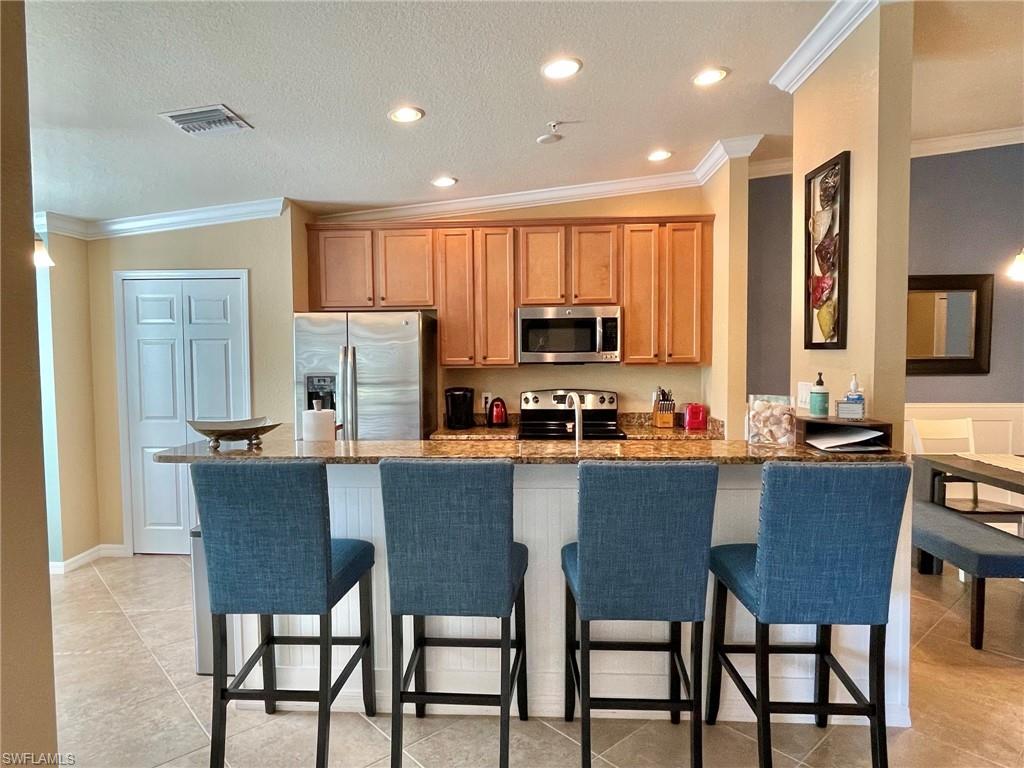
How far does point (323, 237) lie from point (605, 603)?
339 centimetres

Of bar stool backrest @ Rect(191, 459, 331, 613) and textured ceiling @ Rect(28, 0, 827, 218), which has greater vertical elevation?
textured ceiling @ Rect(28, 0, 827, 218)

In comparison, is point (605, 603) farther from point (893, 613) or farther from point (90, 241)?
point (90, 241)

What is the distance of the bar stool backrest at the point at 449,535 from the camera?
63.2 inches

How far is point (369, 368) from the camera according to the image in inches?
139

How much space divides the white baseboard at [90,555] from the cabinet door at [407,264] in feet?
9.22

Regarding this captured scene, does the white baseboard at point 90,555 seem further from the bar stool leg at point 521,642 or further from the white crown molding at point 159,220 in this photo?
the bar stool leg at point 521,642

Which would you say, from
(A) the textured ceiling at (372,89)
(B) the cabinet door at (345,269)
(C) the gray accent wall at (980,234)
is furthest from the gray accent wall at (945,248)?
(B) the cabinet door at (345,269)

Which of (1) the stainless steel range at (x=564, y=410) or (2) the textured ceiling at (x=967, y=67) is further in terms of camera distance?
(1) the stainless steel range at (x=564, y=410)

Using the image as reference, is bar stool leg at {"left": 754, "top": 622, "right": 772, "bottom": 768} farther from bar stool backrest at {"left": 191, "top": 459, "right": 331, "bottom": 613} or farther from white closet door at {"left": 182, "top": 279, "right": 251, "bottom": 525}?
white closet door at {"left": 182, "top": 279, "right": 251, "bottom": 525}

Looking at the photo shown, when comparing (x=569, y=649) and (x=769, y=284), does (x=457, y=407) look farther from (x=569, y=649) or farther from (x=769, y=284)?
(x=769, y=284)

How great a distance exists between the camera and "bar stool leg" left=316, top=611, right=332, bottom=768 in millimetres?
1674

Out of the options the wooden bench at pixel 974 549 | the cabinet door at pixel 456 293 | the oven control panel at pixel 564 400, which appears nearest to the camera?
the wooden bench at pixel 974 549

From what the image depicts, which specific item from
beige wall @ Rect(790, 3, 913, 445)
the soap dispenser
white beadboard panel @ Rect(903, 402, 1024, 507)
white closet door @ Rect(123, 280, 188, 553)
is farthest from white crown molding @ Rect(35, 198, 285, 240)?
white beadboard panel @ Rect(903, 402, 1024, 507)

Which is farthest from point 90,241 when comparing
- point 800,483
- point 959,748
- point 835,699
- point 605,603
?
point 959,748
